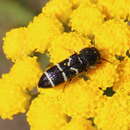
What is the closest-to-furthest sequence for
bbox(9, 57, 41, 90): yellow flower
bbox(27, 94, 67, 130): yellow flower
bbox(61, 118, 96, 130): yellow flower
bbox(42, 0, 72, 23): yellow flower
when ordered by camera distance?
1. bbox(61, 118, 96, 130): yellow flower
2. bbox(27, 94, 67, 130): yellow flower
3. bbox(9, 57, 41, 90): yellow flower
4. bbox(42, 0, 72, 23): yellow flower

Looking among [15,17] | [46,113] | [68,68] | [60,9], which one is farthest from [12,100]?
[15,17]

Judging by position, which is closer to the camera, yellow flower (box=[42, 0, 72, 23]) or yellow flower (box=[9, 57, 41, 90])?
yellow flower (box=[9, 57, 41, 90])

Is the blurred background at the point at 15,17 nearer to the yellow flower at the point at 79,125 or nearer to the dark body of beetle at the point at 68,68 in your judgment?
the dark body of beetle at the point at 68,68

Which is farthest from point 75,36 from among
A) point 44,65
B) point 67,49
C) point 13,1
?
point 13,1

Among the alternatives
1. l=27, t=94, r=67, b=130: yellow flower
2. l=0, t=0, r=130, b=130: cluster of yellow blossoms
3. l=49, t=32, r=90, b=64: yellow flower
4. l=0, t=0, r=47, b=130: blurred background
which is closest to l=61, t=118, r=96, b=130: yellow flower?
l=0, t=0, r=130, b=130: cluster of yellow blossoms

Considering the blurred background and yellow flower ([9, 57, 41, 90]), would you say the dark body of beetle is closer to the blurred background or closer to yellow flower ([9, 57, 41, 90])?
yellow flower ([9, 57, 41, 90])

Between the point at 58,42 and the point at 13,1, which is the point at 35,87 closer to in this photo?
the point at 58,42

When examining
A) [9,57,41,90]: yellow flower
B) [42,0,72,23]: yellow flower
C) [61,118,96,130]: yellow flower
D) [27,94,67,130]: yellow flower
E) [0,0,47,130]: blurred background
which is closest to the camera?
[61,118,96,130]: yellow flower
